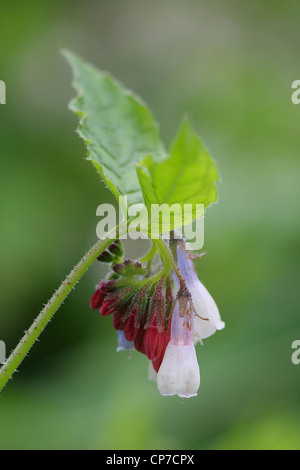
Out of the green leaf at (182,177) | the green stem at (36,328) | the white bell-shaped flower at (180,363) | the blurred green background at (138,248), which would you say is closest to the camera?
the green leaf at (182,177)

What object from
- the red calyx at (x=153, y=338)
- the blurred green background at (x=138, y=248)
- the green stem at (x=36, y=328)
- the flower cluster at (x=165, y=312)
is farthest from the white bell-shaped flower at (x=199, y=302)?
the blurred green background at (x=138, y=248)

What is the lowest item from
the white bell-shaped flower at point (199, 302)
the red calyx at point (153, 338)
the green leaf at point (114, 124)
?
the red calyx at point (153, 338)

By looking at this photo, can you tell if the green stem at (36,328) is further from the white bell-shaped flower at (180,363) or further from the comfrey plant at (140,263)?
the white bell-shaped flower at (180,363)

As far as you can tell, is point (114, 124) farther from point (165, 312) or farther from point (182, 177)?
point (182, 177)

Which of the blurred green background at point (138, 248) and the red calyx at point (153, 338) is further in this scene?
the blurred green background at point (138, 248)

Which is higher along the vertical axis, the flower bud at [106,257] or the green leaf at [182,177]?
the flower bud at [106,257]

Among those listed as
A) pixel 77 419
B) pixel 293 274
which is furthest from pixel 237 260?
pixel 77 419

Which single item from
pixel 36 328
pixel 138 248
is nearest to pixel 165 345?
pixel 36 328

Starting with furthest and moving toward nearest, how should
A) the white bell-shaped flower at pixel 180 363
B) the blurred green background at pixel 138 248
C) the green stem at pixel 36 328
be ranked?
the blurred green background at pixel 138 248 → the white bell-shaped flower at pixel 180 363 → the green stem at pixel 36 328
